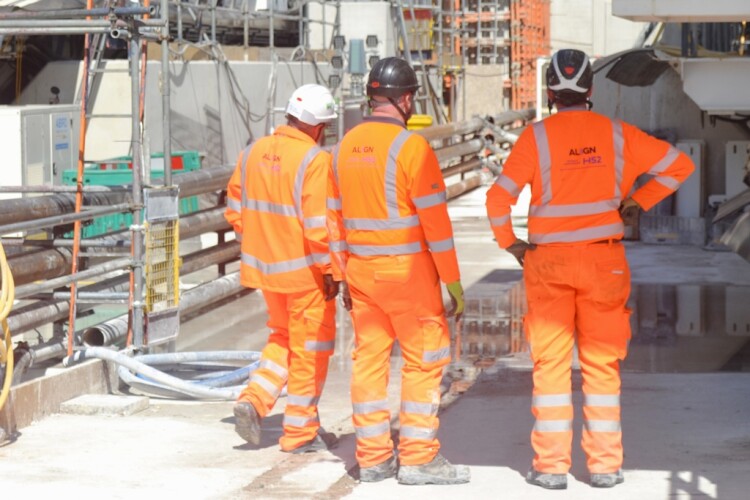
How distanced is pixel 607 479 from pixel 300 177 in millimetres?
2088

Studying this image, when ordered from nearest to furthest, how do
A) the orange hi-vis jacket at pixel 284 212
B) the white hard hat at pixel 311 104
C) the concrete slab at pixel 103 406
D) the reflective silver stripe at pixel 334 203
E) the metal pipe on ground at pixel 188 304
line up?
the reflective silver stripe at pixel 334 203 < the orange hi-vis jacket at pixel 284 212 < the white hard hat at pixel 311 104 < the concrete slab at pixel 103 406 < the metal pipe on ground at pixel 188 304

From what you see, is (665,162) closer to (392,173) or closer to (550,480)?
(392,173)

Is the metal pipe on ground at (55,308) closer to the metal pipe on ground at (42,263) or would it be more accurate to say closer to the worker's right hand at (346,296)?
the metal pipe on ground at (42,263)

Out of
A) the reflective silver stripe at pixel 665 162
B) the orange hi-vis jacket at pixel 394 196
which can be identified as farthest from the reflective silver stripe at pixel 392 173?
the reflective silver stripe at pixel 665 162

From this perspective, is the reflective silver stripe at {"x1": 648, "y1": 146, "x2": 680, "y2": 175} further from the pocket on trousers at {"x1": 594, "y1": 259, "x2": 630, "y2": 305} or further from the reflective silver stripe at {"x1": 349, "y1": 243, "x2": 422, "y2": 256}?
the reflective silver stripe at {"x1": 349, "y1": 243, "x2": 422, "y2": 256}

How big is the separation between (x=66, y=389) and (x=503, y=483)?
2.88 m

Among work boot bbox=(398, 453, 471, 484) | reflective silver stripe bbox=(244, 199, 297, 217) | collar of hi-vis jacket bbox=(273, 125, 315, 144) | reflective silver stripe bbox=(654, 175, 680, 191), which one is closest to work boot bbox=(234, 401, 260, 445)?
work boot bbox=(398, 453, 471, 484)

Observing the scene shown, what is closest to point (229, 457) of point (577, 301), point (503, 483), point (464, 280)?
point (503, 483)

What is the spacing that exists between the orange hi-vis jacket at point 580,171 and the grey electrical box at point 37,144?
10832 mm

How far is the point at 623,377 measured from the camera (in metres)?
8.66

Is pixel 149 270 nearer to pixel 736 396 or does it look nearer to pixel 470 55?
pixel 736 396

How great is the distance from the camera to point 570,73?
20.3 ft

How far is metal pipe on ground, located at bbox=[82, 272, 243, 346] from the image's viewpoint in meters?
8.70

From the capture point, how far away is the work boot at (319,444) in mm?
6815
